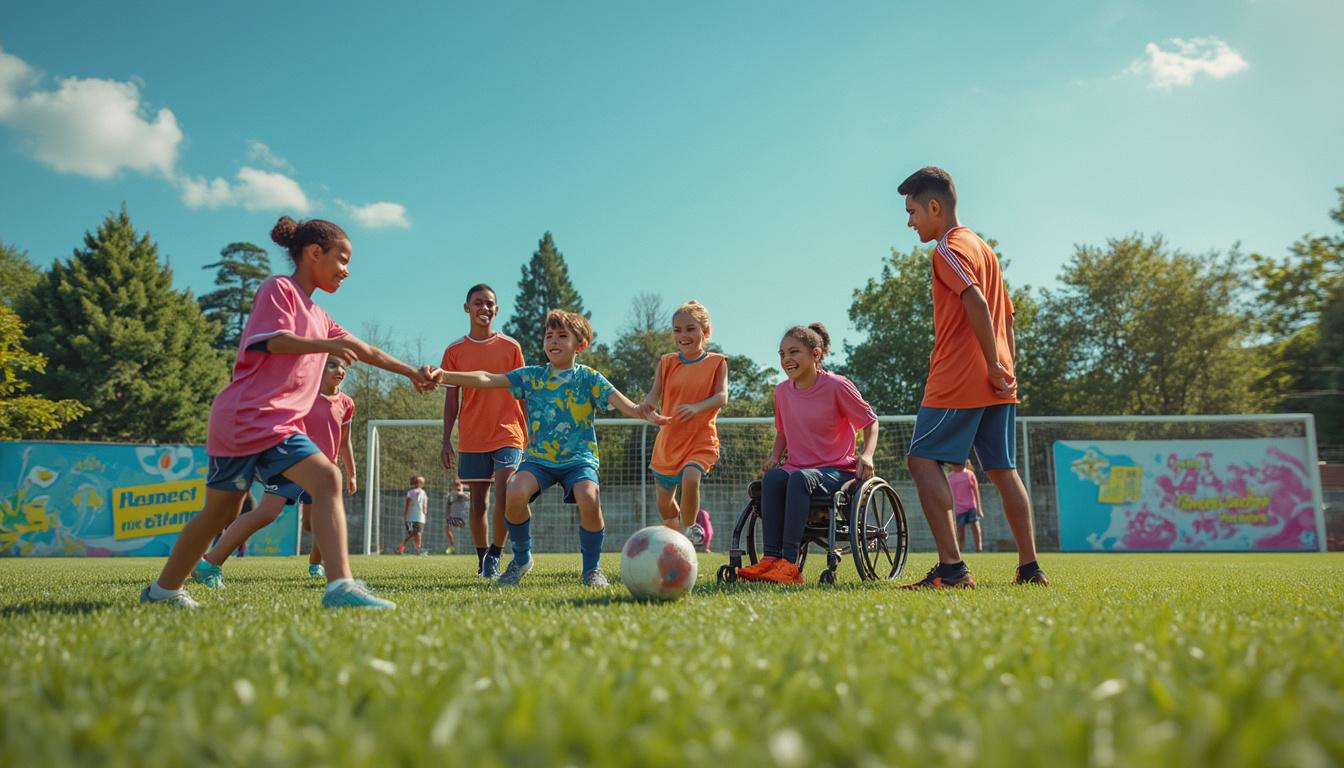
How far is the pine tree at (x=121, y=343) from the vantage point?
117 ft

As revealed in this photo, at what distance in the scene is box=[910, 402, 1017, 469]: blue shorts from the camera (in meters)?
4.89

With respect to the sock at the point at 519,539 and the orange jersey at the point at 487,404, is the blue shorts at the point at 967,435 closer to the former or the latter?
the sock at the point at 519,539

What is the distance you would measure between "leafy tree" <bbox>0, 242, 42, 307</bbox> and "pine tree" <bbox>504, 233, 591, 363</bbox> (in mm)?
29900

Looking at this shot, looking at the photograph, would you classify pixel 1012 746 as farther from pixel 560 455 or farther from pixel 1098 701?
pixel 560 455

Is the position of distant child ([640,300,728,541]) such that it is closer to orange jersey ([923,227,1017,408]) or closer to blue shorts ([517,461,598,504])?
blue shorts ([517,461,598,504])

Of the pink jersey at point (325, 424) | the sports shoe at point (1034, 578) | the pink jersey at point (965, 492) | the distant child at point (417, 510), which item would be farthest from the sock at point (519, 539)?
the distant child at point (417, 510)

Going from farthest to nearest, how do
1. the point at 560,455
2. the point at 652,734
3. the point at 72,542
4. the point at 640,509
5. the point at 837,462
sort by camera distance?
1. the point at 640,509
2. the point at 72,542
3. the point at 837,462
4. the point at 560,455
5. the point at 652,734

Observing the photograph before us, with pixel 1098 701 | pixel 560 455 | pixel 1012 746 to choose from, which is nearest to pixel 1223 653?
pixel 1098 701

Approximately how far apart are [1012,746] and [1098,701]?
0.54 m

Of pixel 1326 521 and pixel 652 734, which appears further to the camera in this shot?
pixel 1326 521

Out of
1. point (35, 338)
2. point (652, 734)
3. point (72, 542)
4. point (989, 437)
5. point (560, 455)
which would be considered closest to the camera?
point (652, 734)

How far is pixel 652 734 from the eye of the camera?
1208 millimetres

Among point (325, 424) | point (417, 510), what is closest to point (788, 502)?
point (325, 424)

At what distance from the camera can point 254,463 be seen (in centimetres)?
372
